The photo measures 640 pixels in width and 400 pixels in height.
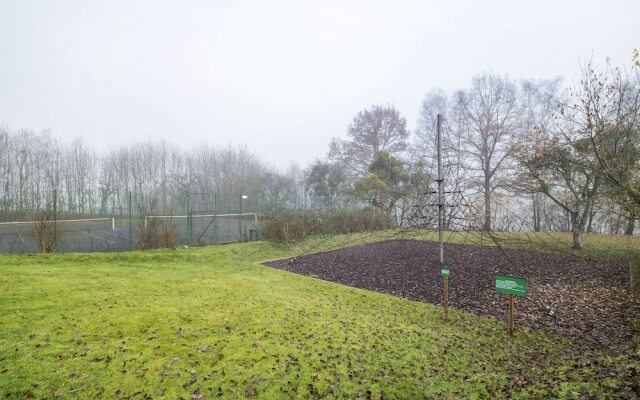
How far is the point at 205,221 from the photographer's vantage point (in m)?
14.8

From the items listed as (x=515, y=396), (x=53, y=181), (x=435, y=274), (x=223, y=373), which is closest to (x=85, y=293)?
(x=223, y=373)

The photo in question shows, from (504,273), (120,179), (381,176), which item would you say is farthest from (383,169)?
(120,179)

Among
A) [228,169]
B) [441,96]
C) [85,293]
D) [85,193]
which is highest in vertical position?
[441,96]

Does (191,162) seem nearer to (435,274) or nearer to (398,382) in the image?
(435,274)

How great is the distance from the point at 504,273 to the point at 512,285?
129 inches

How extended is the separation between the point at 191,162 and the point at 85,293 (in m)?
25.1

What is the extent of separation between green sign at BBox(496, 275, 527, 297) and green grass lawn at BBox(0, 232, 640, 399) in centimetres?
62

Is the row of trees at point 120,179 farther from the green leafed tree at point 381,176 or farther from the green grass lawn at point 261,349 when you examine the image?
the green grass lawn at point 261,349

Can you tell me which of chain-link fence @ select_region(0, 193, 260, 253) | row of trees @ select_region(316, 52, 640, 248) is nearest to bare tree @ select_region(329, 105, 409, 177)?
row of trees @ select_region(316, 52, 640, 248)

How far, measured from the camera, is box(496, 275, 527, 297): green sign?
409 cm

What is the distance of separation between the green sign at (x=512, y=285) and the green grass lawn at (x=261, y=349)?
62 cm

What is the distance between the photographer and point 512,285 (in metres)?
4.18

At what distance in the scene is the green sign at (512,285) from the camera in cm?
409

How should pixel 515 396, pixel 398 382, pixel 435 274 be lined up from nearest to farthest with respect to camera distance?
pixel 515 396, pixel 398 382, pixel 435 274
